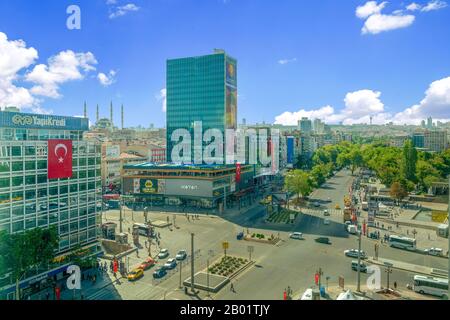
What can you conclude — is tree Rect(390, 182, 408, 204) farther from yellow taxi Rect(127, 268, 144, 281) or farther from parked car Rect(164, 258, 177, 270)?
yellow taxi Rect(127, 268, 144, 281)

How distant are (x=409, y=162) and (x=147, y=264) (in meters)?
72.0

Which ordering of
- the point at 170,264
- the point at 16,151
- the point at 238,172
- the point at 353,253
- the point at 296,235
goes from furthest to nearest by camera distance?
the point at 238,172, the point at 296,235, the point at 353,253, the point at 170,264, the point at 16,151

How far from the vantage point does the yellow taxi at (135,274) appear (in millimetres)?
32250

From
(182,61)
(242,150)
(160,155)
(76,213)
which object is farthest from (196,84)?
(76,213)

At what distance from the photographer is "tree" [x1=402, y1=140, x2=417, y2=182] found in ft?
266

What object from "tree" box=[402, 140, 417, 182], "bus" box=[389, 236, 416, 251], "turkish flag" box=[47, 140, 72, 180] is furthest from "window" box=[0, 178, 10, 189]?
"tree" box=[402, 140, 417, 182]

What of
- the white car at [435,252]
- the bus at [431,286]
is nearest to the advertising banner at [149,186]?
the white car at [435,252]

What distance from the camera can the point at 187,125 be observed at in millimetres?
100375

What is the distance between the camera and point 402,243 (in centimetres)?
4281

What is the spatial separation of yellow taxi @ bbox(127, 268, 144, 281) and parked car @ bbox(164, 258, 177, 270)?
9.09ft

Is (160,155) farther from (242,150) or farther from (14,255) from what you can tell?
(14,255)

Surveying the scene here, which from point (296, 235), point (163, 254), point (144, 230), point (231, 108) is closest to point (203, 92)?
point (231, 108)

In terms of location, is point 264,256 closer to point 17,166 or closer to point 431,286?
point 431,286

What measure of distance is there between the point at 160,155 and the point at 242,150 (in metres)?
40.0
